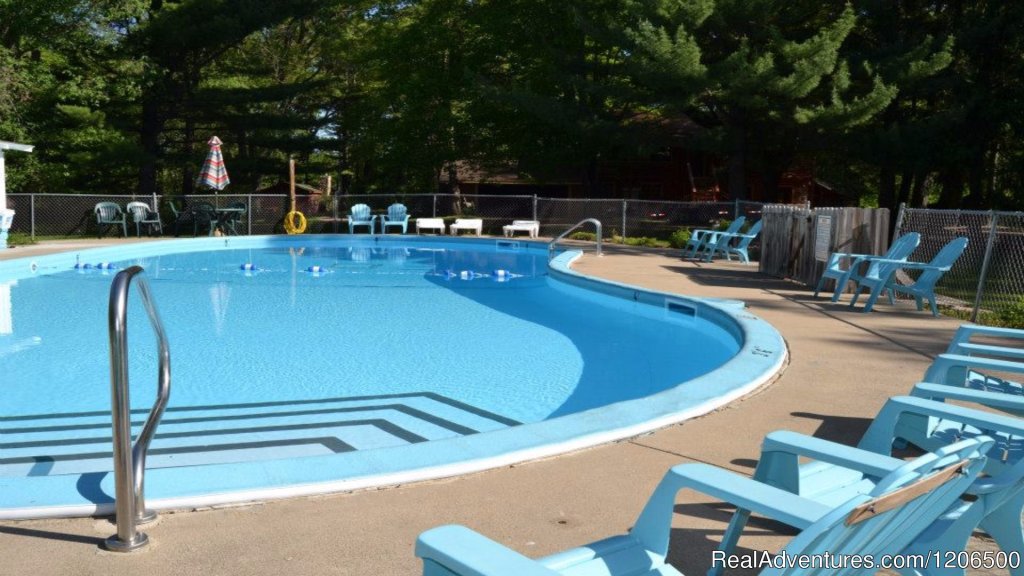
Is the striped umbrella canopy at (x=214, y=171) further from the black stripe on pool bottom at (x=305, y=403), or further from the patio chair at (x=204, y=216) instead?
the black stripe on pool bottom at (x=305, y=403)

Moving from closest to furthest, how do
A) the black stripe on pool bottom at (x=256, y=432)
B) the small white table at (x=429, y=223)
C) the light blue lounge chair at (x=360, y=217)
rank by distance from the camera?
the black stripe on pool bottom at (x=256, y=432) < the small white table at (x=429, y=223) < the light blue lounge chair at (x=360, y=217)

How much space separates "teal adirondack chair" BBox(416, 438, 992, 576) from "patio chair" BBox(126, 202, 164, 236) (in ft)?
73.2

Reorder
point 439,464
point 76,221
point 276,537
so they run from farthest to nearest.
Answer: point 76,221, point 439,464, point 276,537

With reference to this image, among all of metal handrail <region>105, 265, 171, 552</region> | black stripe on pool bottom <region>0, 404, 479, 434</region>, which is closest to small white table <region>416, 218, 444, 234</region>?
black stripe on pool bottom <region>0, 404, 479, 434</region>

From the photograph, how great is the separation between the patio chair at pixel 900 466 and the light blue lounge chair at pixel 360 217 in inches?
832

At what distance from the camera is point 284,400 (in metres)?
6.77

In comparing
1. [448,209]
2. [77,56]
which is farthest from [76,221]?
[448,209]

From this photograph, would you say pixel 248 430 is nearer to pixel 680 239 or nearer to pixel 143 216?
pixel 680 239

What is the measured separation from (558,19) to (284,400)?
2668cm

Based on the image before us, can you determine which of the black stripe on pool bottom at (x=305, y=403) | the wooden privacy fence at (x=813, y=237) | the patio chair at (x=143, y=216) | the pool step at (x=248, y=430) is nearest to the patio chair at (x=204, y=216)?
the patio chair at (x=143, y=216)

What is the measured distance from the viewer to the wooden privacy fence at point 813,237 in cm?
1135

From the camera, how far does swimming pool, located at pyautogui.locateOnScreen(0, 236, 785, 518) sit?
3926 millimetres

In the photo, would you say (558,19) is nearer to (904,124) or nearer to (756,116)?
(756,116)

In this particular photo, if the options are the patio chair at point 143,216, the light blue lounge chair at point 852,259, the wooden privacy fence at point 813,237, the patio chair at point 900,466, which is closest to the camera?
the patio chair at point 900,466
